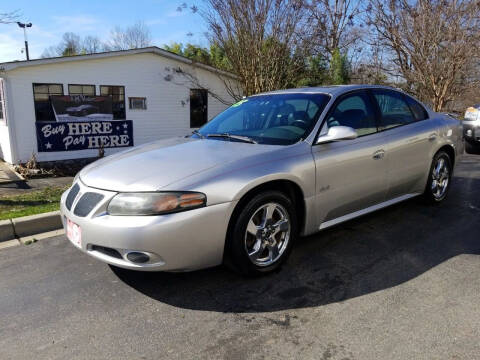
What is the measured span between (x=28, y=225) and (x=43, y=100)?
6.93 m

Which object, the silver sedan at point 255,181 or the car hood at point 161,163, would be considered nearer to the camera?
the silver sedan at point 255,181

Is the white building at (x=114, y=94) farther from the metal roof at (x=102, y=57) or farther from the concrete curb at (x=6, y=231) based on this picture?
the concrete curb at (x=6, y=231)

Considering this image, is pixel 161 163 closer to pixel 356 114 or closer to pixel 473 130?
pixel 356 114

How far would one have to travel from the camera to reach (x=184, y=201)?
8.82 ft

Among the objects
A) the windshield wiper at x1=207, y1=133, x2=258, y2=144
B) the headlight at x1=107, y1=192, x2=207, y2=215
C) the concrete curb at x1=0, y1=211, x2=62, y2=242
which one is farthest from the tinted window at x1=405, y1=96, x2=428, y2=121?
the concrete curb at x1=0, y1=211, x2=62, y2=242

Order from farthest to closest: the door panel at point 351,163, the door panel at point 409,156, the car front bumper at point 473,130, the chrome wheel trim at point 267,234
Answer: the car front bumper at point 473,130 → the door panel at point 409,156 → the door panel at point 351,163 → the chrome wheel trim at point 267,234

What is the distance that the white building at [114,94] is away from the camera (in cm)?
993

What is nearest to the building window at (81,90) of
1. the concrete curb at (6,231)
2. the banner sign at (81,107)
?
the banner sign at (81,107)

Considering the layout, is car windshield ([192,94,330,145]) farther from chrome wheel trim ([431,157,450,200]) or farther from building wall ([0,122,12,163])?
building wall ([0,122,12,163])

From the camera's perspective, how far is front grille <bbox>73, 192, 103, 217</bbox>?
2.85m

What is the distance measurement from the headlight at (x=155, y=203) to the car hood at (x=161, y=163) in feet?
0.22

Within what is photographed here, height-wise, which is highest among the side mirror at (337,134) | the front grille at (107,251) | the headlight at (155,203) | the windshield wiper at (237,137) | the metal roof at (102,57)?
the metal roof at (102,57)

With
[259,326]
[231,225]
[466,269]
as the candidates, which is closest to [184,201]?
[231,225]

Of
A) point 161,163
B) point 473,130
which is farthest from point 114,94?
point 473,130
